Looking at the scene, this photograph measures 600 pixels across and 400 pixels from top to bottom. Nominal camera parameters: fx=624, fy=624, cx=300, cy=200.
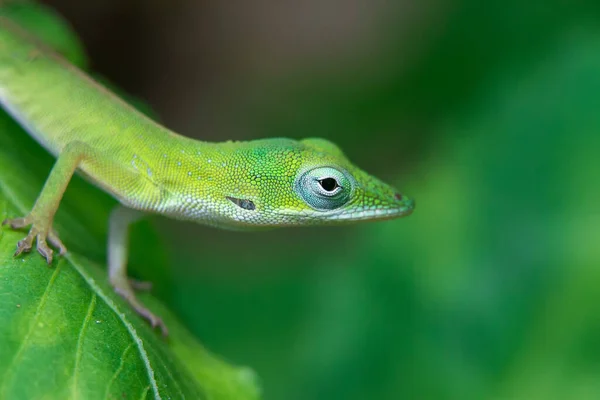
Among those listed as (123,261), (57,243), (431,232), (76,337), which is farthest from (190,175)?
(431,232)

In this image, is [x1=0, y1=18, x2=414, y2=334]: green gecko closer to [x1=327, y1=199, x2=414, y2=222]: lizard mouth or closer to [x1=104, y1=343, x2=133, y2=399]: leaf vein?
[x1=327, y1=199, x2=414, y2=222]: lizard mouth

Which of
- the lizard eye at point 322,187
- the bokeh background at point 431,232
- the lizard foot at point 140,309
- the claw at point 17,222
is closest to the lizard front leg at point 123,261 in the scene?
the lizard foot at point 140,309

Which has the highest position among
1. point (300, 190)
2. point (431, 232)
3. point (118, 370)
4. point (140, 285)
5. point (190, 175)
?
point (300, 190)

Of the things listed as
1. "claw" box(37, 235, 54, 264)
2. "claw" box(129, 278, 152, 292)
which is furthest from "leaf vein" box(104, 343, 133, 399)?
"claw" box(129, 278, 152, 292)

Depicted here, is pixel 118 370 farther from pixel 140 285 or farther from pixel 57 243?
pixel 140 285

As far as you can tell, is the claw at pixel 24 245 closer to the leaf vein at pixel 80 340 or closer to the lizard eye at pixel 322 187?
the leaf vein at pixel 80 340

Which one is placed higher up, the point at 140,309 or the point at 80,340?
the point at 80,340
